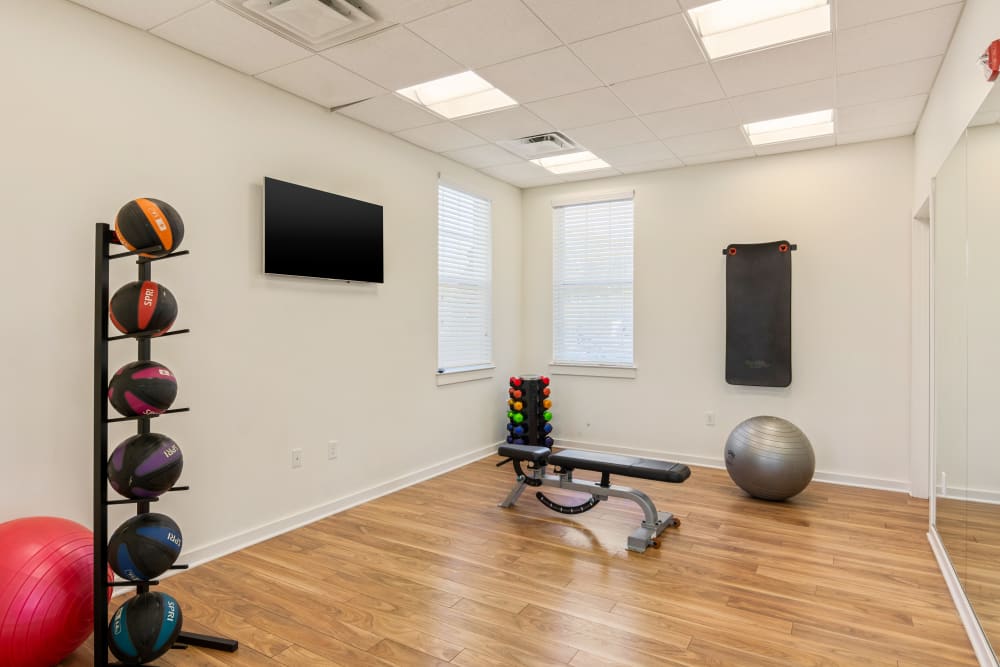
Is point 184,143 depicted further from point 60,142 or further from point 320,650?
point 320,650

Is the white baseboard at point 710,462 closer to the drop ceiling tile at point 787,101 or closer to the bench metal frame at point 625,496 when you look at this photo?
the bench metal frame at point 625,496

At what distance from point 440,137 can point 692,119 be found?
5.83 ft

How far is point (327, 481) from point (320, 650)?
163 cm

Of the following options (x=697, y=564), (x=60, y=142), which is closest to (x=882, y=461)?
(x=697, y=564)

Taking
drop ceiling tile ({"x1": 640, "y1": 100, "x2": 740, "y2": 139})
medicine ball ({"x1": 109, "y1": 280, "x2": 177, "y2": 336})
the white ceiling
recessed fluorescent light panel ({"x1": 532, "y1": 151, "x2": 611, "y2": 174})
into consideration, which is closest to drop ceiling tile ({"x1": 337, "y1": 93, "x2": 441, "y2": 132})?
the white ceiling

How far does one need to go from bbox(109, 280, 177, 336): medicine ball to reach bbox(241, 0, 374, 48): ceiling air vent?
136 cm

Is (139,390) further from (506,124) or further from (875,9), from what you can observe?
(875,9)

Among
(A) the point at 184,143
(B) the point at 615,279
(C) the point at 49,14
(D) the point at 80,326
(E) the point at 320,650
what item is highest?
(C) the point at 49,14

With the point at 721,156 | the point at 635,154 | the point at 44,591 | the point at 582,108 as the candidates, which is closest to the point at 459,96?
the point at 582,108

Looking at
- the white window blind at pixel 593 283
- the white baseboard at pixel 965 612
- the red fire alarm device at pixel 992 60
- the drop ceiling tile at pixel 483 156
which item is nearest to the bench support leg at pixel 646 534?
the white baseboard at pixel 965 612

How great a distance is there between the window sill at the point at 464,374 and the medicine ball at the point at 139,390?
9.01 ft

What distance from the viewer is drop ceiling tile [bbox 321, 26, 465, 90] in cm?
285

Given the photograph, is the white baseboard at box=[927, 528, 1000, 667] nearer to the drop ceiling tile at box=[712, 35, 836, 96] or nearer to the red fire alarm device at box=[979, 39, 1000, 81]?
the red fire alarm device at box=[979, 39, 1000, 81]

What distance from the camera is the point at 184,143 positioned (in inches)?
116
